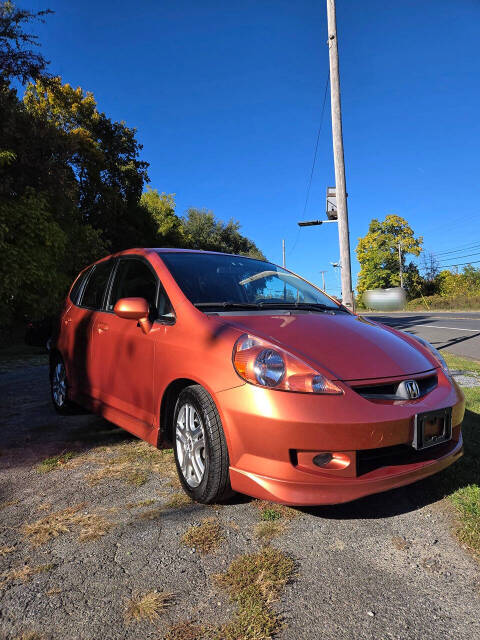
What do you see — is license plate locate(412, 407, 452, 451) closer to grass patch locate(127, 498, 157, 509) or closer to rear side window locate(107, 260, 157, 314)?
grass patch locate(127, 498, 157, 509)

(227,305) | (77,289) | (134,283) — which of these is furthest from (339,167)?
(227,305)

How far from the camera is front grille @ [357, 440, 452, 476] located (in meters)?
2.07

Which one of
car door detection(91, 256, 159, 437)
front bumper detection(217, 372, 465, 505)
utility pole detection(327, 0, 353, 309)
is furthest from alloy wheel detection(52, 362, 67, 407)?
utility pole detection(327, 0, 353, 309)

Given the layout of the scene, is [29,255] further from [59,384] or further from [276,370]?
[276,370]

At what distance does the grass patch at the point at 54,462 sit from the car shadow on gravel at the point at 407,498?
71.3 inches

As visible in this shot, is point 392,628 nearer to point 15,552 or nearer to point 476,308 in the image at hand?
point 15,552

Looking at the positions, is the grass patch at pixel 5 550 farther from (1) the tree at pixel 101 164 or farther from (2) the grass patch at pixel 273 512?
(1) the tree at pixel 101 164

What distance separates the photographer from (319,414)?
198 centimetres

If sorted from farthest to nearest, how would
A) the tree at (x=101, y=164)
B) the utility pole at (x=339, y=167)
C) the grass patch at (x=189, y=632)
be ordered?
the tree at (x=101, y=164) < the utility pole at (x=339, y=167) < the grass patch at (x=189, y=632)

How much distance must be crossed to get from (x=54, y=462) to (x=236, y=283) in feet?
6.29

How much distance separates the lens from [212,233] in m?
44.0

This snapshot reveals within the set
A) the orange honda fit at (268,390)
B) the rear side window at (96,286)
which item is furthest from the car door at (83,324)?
the orange honda fit at (268,390)

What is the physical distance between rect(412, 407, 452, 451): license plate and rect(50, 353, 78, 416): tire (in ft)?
10.9

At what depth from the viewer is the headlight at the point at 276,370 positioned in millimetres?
2062
